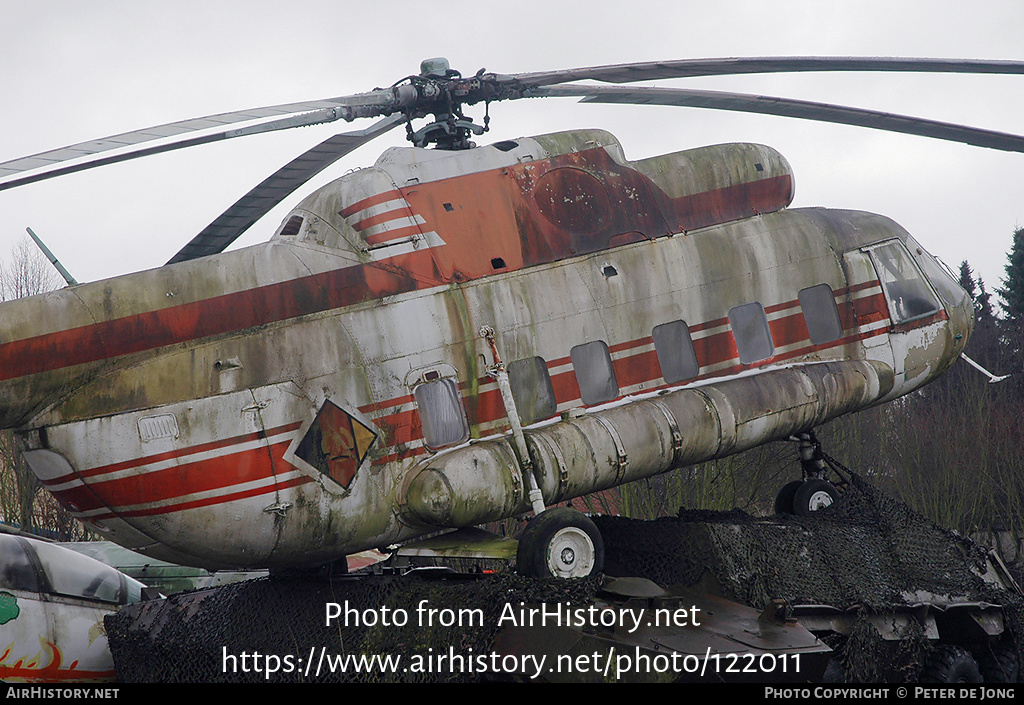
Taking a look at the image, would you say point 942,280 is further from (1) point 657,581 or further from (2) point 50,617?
(2) point 50,617

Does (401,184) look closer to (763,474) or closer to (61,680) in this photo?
(61,680)

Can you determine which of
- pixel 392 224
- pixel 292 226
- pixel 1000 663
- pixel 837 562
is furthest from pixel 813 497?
pixel 292 226

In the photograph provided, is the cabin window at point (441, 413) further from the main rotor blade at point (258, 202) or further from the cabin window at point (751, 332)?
the cabin window at point (751, 332)

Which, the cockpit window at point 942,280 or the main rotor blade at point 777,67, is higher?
the main rotor blade at point 777,67

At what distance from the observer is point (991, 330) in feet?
138

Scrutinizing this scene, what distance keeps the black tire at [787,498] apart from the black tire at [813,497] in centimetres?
11

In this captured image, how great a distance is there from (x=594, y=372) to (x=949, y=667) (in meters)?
Answer: 4.44

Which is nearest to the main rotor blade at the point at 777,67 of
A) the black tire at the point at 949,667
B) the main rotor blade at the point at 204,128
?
the main rotor blade at the point at 204,128

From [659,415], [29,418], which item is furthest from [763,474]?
[29,418]

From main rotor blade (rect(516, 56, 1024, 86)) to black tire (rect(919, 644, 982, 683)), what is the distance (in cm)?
571

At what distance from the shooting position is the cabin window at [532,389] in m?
8.94

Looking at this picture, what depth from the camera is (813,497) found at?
10.7 metres

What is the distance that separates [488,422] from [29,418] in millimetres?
3922

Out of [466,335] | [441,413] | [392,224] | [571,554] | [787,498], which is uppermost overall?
[392,224]
